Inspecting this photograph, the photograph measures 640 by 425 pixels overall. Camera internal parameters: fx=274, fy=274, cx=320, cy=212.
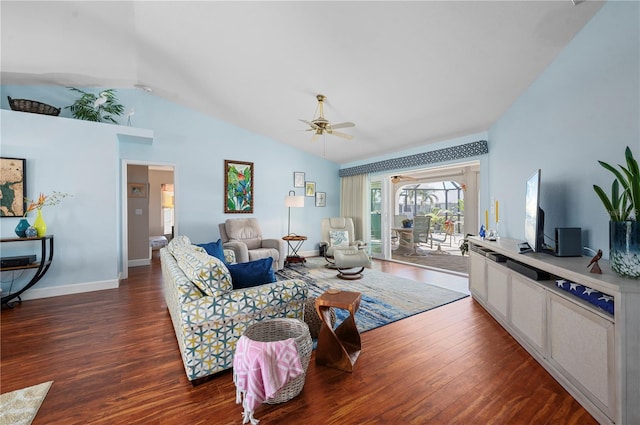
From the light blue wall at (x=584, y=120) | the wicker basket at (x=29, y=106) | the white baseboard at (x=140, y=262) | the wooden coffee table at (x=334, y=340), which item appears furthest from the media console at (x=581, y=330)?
the white baseboard at (x=140, y=262)

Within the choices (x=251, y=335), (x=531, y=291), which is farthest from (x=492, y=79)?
(x=251, y=335)

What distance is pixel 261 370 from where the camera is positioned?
4.74 feet

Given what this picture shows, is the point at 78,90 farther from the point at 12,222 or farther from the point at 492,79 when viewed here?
the point at 492,79

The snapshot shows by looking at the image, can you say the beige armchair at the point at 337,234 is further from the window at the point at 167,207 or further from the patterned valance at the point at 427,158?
the window at the point at 167,207

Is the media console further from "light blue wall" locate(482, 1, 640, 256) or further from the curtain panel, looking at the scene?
the curtain panel

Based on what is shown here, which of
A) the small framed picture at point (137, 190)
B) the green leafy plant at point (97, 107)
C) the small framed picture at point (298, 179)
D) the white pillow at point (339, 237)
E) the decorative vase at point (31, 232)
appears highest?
the green leafy plant at point (97, 107)

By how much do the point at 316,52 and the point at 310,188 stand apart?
156 inches

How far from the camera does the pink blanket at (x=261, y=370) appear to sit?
1426 mm

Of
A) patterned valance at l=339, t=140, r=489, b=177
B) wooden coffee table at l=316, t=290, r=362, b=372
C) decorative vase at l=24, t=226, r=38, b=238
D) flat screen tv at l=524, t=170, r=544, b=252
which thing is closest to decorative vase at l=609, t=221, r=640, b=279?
flat screen tv at l=524, t=170, r=544, b=252

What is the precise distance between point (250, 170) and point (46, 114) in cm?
311

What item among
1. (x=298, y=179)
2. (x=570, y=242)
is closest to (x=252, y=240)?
(x=298, y=179)

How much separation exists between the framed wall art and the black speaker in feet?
18.5

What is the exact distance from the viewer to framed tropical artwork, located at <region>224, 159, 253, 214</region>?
18.3 feet

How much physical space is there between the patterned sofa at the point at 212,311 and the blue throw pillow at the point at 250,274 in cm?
8
